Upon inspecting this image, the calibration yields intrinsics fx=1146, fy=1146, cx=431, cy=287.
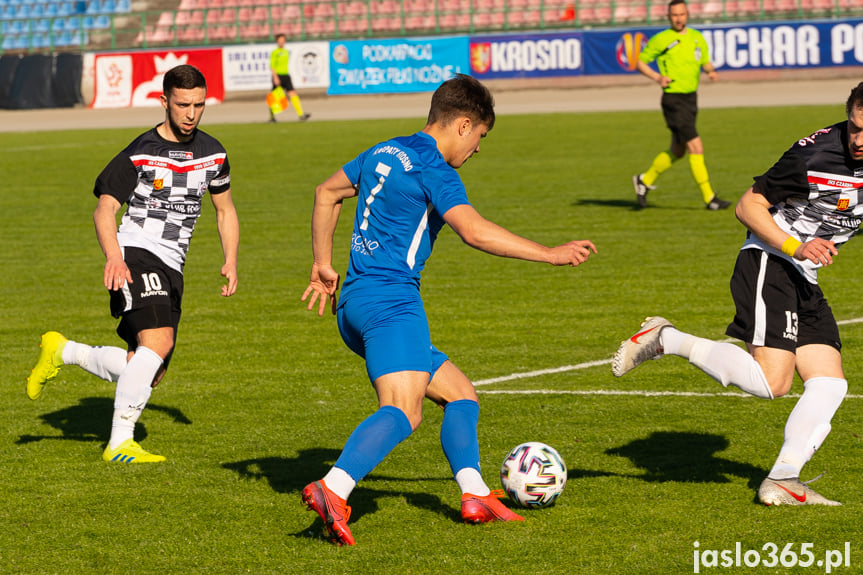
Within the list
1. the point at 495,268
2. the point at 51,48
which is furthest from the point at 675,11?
the point at 51,48

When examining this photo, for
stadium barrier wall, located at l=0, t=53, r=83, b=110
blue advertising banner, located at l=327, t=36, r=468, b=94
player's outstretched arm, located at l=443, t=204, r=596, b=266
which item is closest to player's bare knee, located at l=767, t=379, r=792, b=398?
player's outstretched arm, located at l=443, t=204, r=596, b=266

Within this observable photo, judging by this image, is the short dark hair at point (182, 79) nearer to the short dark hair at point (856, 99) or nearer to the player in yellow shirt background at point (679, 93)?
the short dark hair at point (856, 99)

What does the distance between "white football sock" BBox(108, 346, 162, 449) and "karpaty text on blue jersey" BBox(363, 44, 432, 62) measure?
1344 inches

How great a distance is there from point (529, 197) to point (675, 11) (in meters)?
3.32

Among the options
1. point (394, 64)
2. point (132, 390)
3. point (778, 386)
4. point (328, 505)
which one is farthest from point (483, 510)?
point (394, 64)

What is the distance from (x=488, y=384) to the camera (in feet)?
25.4

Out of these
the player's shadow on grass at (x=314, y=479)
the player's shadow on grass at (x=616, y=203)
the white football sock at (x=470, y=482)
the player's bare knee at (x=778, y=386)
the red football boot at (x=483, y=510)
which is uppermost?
the player's bare knee at (x=778, y=386)

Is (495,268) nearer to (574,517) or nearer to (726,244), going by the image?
(726,244)

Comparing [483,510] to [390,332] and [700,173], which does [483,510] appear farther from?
[700,173]

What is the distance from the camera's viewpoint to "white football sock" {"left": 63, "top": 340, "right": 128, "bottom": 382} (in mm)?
6504

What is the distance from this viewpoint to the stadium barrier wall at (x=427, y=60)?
3638 cm

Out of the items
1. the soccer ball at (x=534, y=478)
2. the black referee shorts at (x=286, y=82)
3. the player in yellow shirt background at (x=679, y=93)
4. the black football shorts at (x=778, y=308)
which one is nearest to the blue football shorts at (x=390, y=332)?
the soccer ball at (x=534, y=478)

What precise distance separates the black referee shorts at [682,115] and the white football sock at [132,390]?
10078 mm

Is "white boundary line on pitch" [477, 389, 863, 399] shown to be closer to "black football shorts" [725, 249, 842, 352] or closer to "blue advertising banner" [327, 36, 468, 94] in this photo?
"black football shorts" [725, 249, 842, 352]
